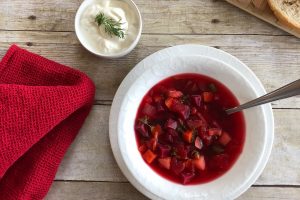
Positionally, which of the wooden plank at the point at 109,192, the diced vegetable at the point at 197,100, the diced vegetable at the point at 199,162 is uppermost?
the diced vegetable at the point at 197,100

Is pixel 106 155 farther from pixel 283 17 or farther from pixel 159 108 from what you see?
pixel 283 17

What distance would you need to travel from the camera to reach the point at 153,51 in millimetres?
1745

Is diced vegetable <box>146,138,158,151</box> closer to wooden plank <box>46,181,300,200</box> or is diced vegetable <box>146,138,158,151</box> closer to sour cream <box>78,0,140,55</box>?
wooden plank <box>46,181,300,200</box>

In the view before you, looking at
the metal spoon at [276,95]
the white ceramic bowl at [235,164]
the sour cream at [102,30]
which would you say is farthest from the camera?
the sour cream at [102,30]

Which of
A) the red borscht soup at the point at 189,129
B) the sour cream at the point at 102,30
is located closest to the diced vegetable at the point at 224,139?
the red borscht soup at the point at 189,129

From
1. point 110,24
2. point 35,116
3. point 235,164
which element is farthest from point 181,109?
point 35,116

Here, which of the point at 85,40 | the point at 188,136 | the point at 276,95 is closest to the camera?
the point at 276,95

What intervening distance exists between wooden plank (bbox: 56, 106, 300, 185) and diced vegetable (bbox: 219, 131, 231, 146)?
233mm

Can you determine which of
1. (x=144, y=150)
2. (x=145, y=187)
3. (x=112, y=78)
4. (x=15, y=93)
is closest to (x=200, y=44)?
(x=112, y=78)

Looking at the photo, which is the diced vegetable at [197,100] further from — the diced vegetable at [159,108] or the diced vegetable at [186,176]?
the diced vegetable at [186,176]

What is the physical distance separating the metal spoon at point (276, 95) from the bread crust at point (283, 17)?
1.30ft

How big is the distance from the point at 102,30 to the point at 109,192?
605 millimetres

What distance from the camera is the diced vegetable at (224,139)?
1569 millimetres

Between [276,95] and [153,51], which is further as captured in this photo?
[153,51]
